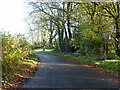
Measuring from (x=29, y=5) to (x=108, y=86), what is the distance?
1968 centimetres

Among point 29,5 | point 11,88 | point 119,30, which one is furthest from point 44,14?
point 11,88

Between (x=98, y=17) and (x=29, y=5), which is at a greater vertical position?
(x=29, y=5)

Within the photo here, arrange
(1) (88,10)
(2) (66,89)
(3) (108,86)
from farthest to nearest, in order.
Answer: (1) (88,10)
(3) (108,86)
(2) (66,89)

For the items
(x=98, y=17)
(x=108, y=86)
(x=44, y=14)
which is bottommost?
(x=108, y=86)

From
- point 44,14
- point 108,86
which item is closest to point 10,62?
point 108,86

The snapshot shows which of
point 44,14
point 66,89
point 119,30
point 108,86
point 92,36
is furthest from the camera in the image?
point 44,14

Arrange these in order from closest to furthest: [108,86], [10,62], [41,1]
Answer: [108,86]
[10,62]
[41,1]

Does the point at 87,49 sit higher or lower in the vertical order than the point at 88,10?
lower

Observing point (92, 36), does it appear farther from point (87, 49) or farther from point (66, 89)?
point (66, 89)

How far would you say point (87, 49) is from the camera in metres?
18.3

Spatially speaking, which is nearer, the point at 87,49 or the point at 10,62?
the point at 10,62

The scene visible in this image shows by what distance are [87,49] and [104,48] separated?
7.71 ft

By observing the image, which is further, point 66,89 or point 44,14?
point 44,14

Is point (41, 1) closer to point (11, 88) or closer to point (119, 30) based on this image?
point (119, 30)
